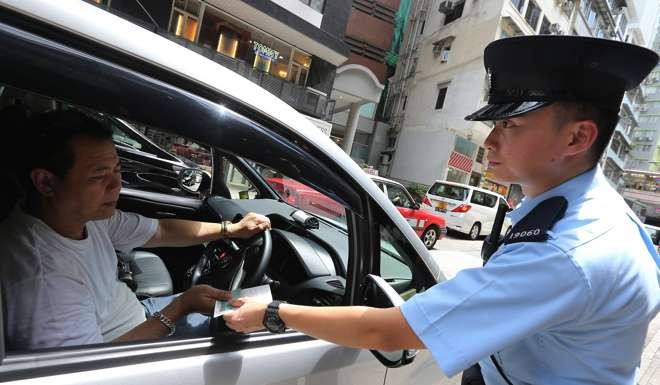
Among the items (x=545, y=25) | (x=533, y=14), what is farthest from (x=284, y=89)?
(x=545, y=25)

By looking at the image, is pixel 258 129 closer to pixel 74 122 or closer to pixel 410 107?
pixel 74 122

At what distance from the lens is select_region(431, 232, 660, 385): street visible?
13.3ft

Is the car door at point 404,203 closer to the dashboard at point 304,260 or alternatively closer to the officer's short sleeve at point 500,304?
the dashboard at point 304,260

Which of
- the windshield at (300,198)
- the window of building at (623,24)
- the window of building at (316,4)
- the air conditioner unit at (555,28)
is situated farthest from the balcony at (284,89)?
the window of building at (623,24)

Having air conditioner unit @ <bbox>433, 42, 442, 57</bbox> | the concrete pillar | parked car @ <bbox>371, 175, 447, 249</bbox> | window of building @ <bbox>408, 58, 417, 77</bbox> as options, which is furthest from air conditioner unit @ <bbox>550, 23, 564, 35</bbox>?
parked car @ <bbox>371, 175, 447, 249</bbox>

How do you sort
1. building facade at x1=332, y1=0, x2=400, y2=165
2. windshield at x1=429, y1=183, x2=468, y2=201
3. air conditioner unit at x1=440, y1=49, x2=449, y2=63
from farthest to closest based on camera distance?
building facade at x1=332, y1=0, x2=400, y2=165
air conditioner unit at x1=440, y1=49, x2=449, y2=63
windshield at x1=429, y1=183, x2=468, y2=201

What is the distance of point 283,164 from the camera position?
1.09 m

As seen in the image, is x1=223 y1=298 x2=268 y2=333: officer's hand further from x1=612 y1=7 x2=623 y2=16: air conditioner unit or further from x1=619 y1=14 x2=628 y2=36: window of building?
x1=619 y1=14 x2=628 y2=36: window of building

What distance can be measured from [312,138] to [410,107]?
77.6 ft

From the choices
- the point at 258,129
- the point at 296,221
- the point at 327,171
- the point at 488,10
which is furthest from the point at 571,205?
the point at 488,10

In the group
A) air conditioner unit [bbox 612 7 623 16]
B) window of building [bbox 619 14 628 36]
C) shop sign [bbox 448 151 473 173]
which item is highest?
window of building [bbox 619 14 628 36]

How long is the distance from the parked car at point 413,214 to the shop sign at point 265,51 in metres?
9.16

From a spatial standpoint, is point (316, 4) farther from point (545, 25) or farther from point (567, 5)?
point (567, 5)

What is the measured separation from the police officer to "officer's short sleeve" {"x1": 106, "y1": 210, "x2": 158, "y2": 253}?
0.92 m
